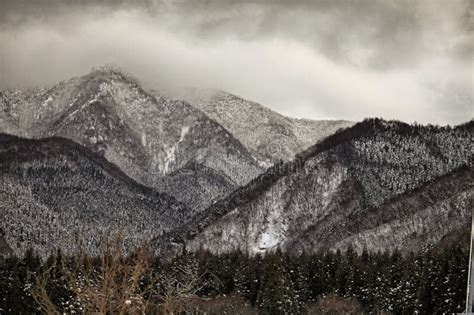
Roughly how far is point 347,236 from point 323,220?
15.8 m

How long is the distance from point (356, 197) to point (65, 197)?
60186 millimetres

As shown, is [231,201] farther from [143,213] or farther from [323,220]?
[143,213]

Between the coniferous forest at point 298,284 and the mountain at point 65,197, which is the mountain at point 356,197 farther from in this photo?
the coniferous forest at point 298,284

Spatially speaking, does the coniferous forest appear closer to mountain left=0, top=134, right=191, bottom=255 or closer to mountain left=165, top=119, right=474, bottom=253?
mountain left=165, top=119, right=474, bottom=253

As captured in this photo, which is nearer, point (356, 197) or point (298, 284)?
point (298, 284)

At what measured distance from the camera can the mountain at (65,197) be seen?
100 meters

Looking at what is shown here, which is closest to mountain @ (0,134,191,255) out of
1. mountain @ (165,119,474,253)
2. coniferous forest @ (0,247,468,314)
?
mountain @ (165,119,474,253)

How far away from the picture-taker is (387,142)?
420 feet

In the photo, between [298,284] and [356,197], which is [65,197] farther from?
[298,284]

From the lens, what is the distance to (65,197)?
150250 mm

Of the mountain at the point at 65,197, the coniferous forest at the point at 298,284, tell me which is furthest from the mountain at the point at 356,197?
the coniferous forest at the point at 298,284

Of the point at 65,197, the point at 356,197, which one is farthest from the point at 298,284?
the point at 65,197

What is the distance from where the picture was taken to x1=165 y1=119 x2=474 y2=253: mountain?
93.9 m

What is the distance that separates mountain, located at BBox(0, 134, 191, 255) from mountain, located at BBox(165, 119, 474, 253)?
547 inches
